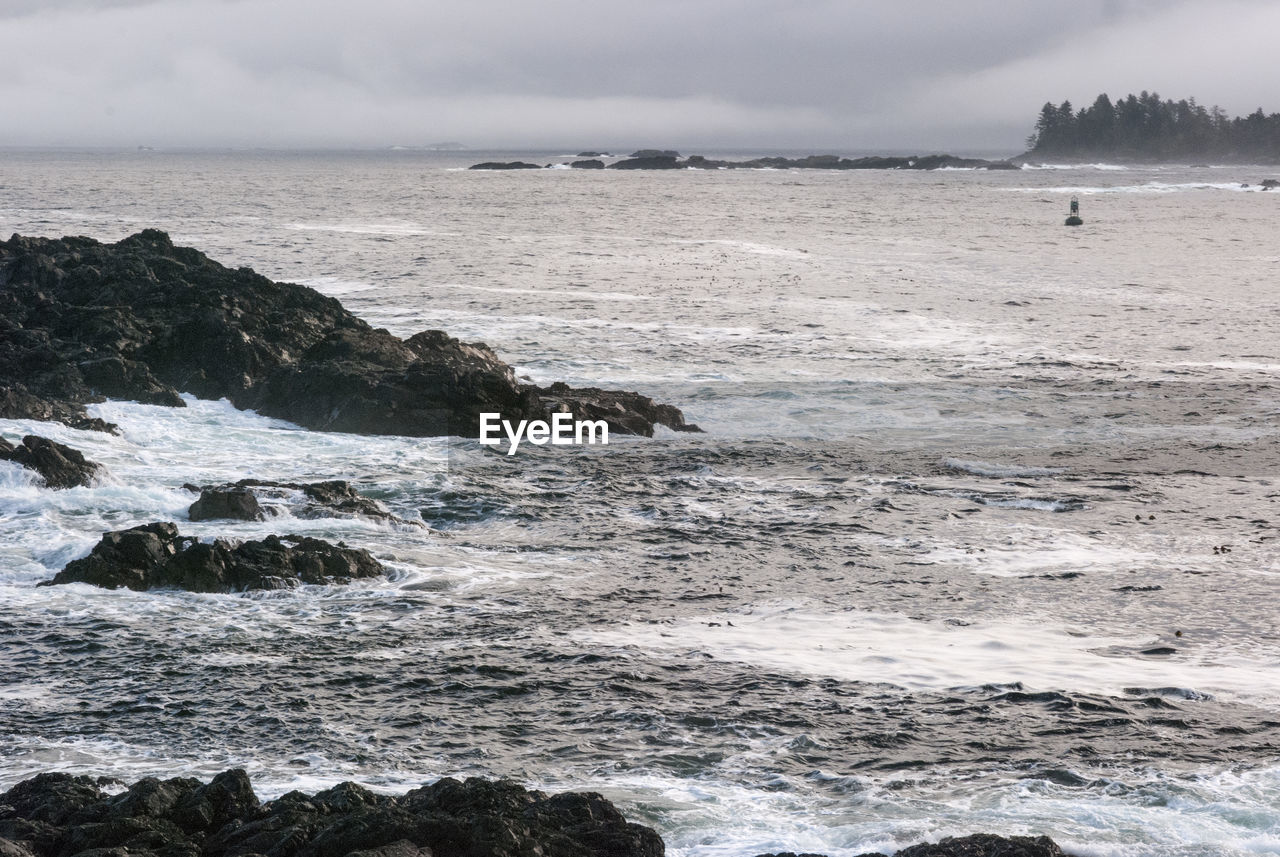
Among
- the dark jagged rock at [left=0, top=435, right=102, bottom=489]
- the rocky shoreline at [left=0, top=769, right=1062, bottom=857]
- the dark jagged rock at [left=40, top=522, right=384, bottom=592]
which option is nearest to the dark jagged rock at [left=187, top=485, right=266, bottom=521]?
the dark jagged rock at [left=40, top=522, right=384, bottom=592]

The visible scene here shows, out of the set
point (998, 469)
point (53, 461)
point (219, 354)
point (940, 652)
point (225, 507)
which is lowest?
point (940, 652)

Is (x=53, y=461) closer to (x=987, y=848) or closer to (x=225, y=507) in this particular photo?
(x=225, y=507)

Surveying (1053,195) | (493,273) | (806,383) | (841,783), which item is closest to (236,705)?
(841,783)

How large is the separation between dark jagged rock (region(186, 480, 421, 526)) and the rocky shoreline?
7.01 meters

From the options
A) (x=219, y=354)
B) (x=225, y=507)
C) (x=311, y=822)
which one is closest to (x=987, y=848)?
(x=311, y=822)

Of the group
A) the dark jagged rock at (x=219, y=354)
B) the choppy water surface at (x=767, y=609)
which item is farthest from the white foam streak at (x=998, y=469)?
the dark jagged rock at (x=219, y=354)

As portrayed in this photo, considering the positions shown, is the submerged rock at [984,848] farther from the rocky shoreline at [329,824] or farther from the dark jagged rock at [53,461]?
the dark jagged rock at [53,461]

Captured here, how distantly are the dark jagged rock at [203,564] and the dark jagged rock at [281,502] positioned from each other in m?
1.37

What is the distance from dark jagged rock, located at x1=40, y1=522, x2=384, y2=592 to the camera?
12.8 meters

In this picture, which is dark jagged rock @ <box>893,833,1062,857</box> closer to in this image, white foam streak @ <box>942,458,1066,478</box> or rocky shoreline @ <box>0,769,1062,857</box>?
rocky shoreline @ <box>0,769,1062,857</box>

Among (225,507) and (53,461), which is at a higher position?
(53,461)

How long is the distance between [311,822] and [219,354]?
16.6 meters

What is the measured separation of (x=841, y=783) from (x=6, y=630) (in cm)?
787

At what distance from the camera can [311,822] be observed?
7312 mm
